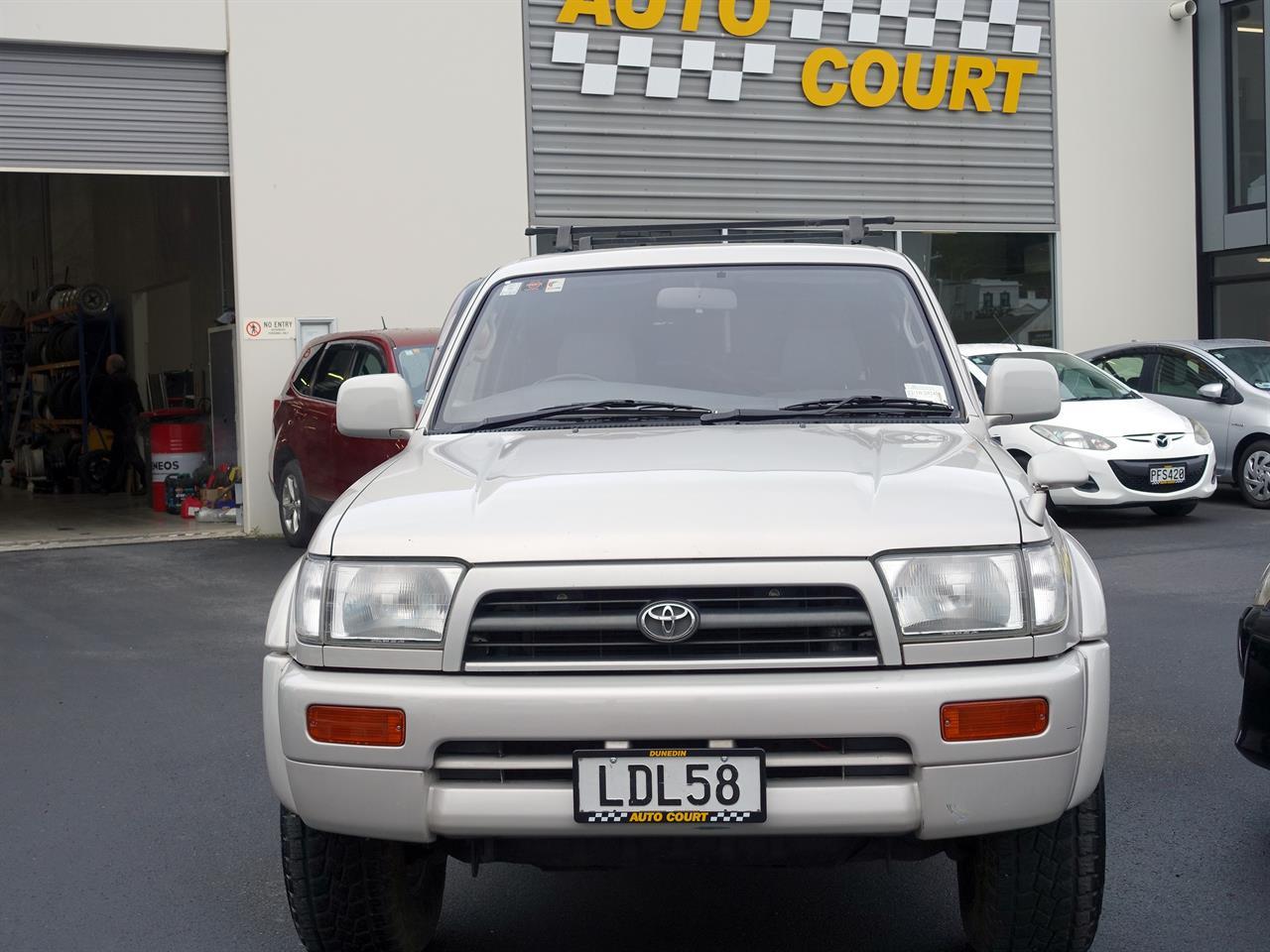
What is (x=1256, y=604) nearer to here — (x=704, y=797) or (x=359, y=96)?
(x=704, y=797)

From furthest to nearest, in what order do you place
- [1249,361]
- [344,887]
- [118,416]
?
[118,416] < [1249,361] < [344,887]

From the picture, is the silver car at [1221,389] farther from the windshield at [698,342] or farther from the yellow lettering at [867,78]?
the windshield at [698,342]

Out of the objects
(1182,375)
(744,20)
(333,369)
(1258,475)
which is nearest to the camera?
(333,369)

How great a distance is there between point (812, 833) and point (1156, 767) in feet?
8.88

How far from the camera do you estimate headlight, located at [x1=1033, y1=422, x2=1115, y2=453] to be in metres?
11.9

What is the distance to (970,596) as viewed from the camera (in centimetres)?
294

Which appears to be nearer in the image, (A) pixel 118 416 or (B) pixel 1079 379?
(B) pixel 1079 379

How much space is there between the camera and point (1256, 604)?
420 centimetres

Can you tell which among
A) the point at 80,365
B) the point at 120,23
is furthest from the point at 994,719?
the point at 80,365

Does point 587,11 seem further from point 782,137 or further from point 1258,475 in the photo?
point 1258,475

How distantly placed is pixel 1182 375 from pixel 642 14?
6581 mm

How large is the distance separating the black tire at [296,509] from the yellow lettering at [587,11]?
5880mm

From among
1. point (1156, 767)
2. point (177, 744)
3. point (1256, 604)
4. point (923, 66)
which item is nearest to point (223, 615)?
point (177, 744)

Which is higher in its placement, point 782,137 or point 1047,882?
point 782,137
